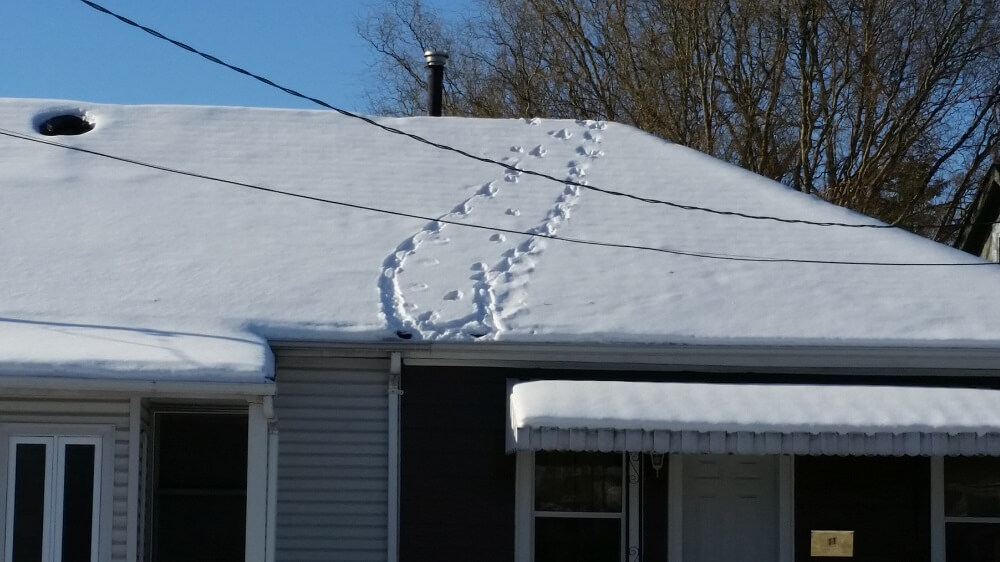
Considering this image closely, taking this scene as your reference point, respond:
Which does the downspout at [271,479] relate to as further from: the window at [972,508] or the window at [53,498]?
the window at [972,508]

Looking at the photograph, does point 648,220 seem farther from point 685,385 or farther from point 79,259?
point 79,259

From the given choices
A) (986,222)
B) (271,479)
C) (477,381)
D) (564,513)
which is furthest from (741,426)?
(986,222)

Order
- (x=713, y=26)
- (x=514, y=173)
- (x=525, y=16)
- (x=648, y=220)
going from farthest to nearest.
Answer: (x=525, y=16)
(x=713, y=26)
(x=514, y=173)
(x=648, y=220)

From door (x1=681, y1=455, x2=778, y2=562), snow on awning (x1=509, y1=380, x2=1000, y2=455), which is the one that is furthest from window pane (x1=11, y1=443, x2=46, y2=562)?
door (x1=681, y1=455, x2=778, y2=562)

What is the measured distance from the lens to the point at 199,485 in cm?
1049

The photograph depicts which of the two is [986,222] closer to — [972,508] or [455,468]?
[972,508]

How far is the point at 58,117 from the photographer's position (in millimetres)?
13125

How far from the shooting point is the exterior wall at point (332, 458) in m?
9.55

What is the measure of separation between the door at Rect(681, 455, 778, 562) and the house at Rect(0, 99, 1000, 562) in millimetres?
17

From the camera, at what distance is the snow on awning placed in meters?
8.66

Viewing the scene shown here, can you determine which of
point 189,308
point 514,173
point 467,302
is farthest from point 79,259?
point 514,173

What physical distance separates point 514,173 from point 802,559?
4.59 metres

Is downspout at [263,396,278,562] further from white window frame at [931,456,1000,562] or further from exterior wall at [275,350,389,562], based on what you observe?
white window frame at [931,456,1000,562]

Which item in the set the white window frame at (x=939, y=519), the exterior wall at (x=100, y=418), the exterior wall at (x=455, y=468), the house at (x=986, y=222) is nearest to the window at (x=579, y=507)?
the exterior wall at (x=455, y=468)
